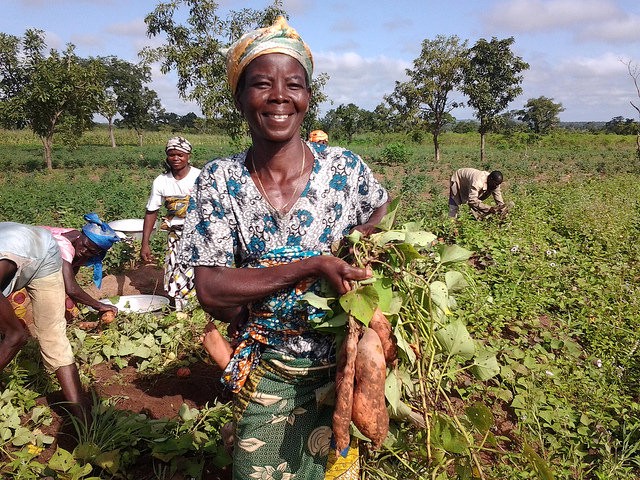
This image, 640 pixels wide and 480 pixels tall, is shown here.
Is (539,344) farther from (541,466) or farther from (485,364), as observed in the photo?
(541,466)

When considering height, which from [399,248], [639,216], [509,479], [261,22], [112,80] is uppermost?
[112,80]

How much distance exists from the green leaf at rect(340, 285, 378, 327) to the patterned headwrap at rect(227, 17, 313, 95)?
70cm

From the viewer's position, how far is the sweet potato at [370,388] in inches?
47.2

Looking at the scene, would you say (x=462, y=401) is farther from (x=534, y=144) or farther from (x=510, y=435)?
(x=534, y=144)

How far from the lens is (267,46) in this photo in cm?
132

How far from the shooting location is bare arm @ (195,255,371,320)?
1219 mm

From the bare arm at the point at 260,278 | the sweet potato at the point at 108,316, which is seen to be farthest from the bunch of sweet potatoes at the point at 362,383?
the sweet potato at the point at 108,316

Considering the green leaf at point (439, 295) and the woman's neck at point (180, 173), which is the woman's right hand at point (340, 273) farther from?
the woman's neck at point (180, 173)

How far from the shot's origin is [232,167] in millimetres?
1412

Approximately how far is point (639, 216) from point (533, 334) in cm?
535

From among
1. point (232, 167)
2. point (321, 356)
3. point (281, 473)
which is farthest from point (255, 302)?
point (281, 473)

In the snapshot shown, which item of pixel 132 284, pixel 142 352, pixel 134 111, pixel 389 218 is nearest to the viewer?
pixel 389 218

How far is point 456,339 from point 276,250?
0.58m

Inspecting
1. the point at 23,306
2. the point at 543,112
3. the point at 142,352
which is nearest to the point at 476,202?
the point at 142,352
